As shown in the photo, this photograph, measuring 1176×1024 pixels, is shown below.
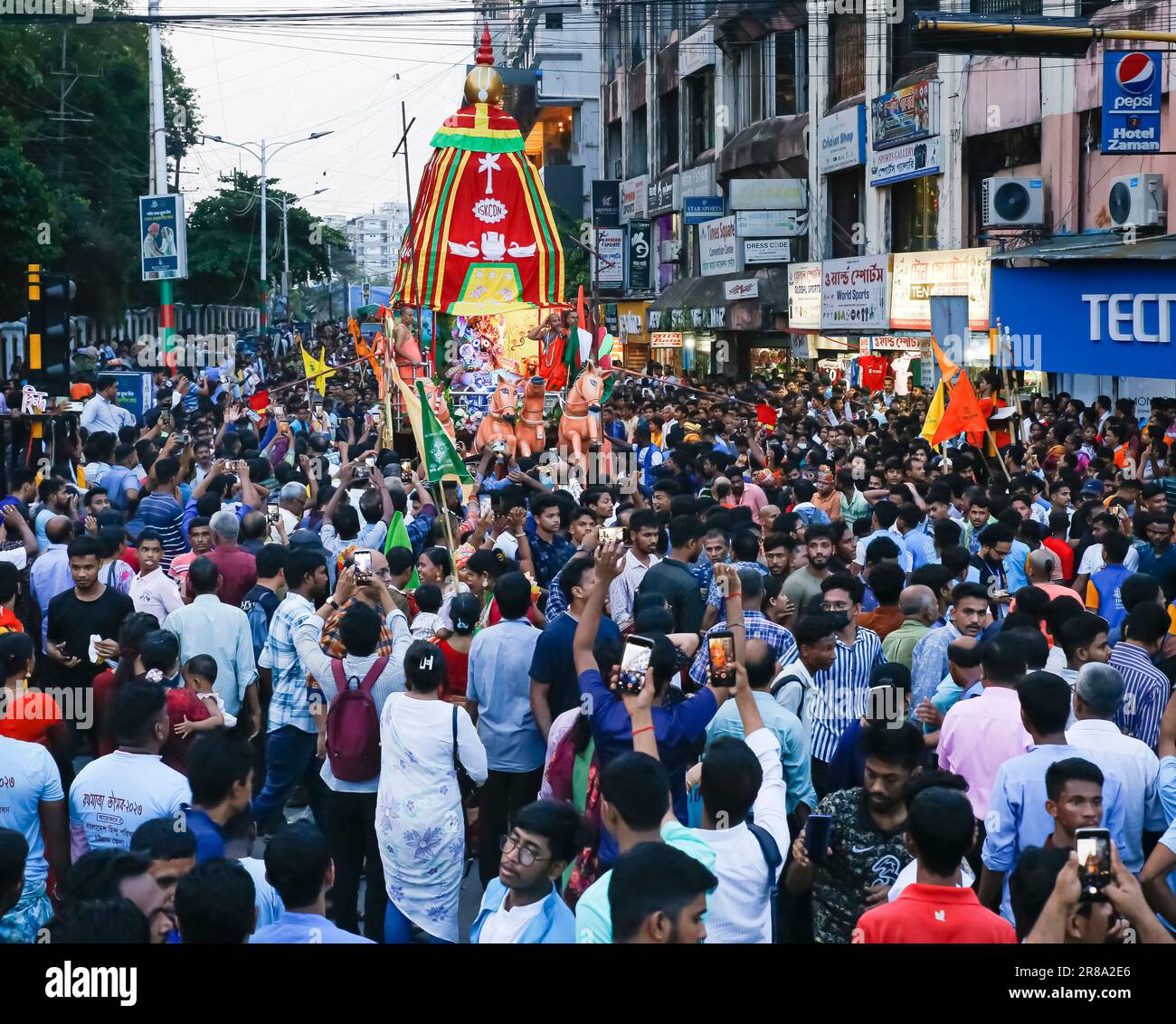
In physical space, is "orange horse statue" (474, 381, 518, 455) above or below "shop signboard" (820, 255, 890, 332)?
below

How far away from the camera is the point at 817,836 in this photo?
441 cm

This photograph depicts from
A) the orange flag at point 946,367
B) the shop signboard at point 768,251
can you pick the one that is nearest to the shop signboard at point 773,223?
the shop signboard at point 768,251

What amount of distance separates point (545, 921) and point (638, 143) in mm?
48478

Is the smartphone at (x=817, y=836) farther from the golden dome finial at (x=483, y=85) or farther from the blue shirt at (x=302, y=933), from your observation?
the golden dome finial at (x=483, y=85)

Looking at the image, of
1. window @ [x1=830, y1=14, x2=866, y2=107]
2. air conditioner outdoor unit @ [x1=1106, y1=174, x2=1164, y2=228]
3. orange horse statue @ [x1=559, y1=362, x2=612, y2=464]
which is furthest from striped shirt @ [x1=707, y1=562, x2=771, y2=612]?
window @ [x1=830, y1=14, x2=866, y2=107]

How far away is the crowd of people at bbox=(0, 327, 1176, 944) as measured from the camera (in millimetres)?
4168

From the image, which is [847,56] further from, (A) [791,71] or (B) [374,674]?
(B) [374,674]

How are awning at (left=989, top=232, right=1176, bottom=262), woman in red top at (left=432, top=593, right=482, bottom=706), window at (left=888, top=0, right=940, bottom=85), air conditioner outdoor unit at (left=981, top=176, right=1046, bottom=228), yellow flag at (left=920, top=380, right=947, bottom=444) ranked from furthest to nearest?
1. window at (left=888, top=0, right=940, bottom=85)
2. air conditioner outdoor unit at (left=981, top=176, right=1046, bottom=228)
3. awning at (left=989, top=232, right=1176, bottom=262)
4. yellow flag at (left=920, top=380, right=947, bottom=444)
5. woman in red top at (left=432, top=593, right=482, bottom=706)

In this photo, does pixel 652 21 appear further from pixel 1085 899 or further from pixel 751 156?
pixel 1085 899

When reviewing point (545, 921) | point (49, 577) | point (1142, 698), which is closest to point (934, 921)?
point (545, 921)

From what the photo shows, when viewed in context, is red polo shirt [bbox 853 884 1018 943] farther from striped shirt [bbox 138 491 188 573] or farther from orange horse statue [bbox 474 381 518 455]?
orange horse statue [bbox 474 381 518 455]

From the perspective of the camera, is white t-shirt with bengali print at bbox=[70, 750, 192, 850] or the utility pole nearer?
white t-shirt with bengali print at bbox=[70, 750, 192, 850]

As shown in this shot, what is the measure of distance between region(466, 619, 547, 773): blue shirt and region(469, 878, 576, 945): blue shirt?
2.27m

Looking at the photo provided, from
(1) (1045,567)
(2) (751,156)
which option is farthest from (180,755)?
(2) (751,156)
